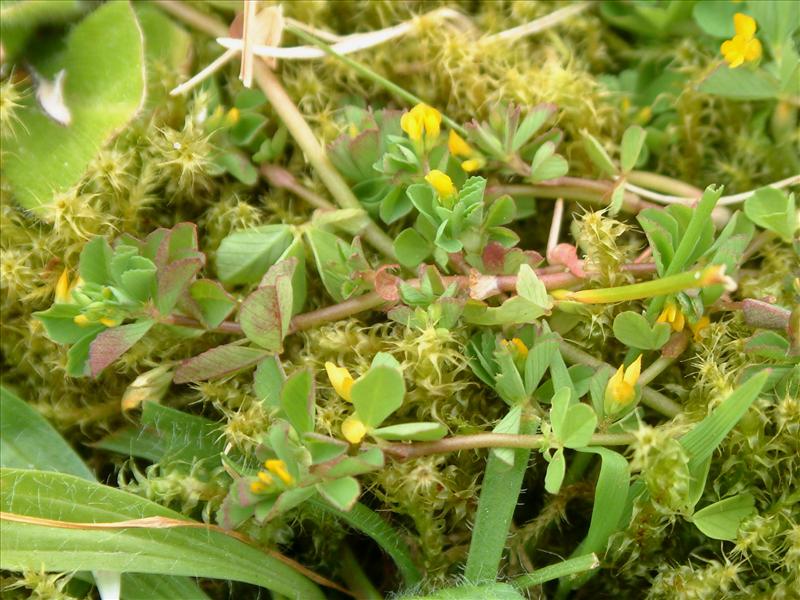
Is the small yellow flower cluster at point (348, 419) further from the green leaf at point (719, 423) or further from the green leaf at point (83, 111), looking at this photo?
the green leaf at point (83, 111)

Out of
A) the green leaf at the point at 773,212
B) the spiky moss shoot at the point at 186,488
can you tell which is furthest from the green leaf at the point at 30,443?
the green leaf at the point at 773,212

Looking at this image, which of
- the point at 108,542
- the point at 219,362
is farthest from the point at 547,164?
the point at 108,542

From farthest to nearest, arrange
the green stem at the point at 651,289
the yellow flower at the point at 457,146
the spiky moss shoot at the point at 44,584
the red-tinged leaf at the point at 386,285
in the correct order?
the yellow flower at the point at 457,146, the red-tinged leaf at the point at 386,285, the spiky moss shoot at the point at 44,584, the green stem at the point at 651,289

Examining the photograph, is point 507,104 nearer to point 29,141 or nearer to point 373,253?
point 373,253

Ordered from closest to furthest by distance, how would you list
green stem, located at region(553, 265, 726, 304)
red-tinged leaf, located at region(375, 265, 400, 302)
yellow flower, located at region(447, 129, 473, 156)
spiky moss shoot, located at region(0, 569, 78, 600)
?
green stem, located at region(553, 265, 726, 304), spiky moss shoot, located at region(0, 569, 78, 600), red-tinged leaf, located at region(375, 265, 400, 302), yellow flower, located at region(447, 129, 473, 156)

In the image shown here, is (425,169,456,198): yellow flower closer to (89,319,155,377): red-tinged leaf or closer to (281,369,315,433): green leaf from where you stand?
(281,369,315,433): green leaf

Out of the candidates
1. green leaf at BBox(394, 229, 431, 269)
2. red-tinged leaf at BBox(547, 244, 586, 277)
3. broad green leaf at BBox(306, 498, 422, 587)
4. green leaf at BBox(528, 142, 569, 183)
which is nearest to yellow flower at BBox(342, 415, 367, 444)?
broad green leaf at BBox(306, 498, 422, 587)
